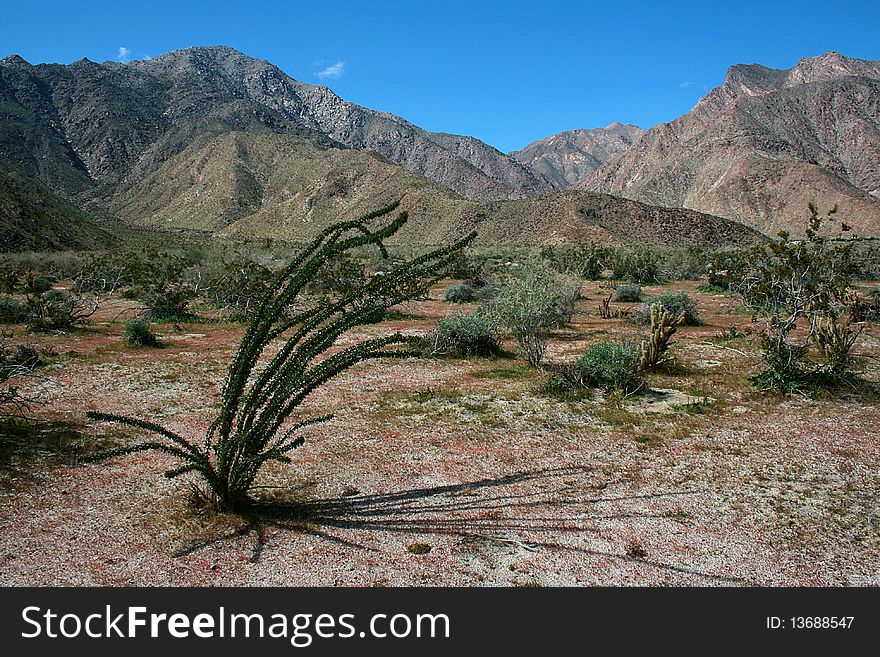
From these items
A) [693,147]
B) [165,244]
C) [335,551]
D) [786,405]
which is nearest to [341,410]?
[335,551]

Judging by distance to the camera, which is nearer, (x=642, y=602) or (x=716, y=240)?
(x=642, y=602)

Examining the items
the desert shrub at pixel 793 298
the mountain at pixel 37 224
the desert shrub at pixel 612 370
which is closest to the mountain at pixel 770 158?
the desert shrub at pixel 793 298

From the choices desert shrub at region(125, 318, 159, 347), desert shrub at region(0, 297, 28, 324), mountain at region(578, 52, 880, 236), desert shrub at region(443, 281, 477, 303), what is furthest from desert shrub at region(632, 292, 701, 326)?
mountain at region(578, 52, 880, 236)

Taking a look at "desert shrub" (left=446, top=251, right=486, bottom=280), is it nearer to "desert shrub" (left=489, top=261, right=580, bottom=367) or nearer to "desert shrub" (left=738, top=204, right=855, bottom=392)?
"desert shrub" (left=489, top=261, right=580, bottom=367)

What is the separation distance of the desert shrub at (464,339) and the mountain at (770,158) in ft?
278

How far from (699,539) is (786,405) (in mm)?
4778

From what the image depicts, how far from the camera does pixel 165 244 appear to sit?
57938 mm

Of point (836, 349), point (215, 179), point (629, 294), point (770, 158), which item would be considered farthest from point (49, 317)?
point (770, 158)

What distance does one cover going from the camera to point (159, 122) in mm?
121812

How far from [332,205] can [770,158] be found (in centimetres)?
7670

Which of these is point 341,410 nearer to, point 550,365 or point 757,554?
point 550,365

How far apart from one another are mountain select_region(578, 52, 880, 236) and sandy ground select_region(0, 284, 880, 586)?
287 ft

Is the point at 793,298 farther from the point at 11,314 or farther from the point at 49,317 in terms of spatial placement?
the point at 11,314

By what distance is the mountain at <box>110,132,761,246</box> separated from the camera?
65500mm
